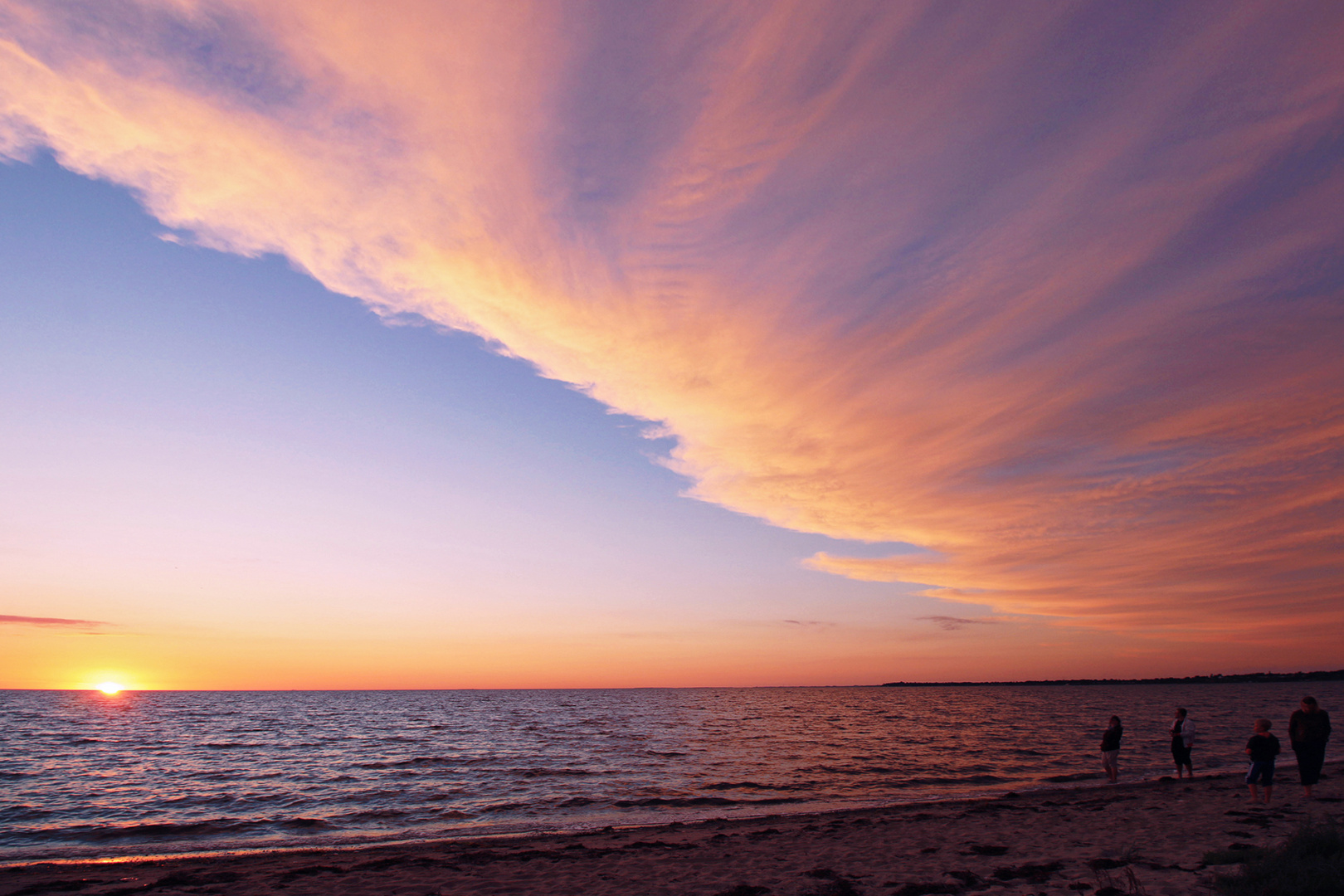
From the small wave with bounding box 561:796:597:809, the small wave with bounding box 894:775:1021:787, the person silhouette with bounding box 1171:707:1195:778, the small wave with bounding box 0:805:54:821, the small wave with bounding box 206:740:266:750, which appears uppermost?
the person silhouette with bounding box 1171:707:1195:778

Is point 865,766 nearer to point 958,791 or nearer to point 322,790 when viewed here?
point 958,791

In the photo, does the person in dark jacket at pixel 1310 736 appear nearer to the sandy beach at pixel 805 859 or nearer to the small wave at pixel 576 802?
the sandy beach at pixel 805 859

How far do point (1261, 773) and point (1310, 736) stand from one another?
5.87 feet

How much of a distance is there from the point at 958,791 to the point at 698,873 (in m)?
18.1

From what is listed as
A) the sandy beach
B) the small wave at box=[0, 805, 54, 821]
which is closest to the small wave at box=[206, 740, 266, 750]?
the small wave at box=[0, 805, 54, 821]

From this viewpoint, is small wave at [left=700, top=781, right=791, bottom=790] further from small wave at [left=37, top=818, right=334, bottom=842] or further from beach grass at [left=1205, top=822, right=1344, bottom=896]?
beach grass at [left=1205, top=822, right=1344, bottom=896]

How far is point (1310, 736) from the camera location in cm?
1756

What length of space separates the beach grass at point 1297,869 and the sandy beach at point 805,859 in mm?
870

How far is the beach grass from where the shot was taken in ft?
29.6

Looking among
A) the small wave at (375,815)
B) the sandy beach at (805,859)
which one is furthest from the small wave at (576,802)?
the small wave at (375,815)

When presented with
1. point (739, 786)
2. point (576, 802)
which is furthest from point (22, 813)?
point (739, 786)

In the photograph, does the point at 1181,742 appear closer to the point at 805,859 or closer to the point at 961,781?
the point at 961,781

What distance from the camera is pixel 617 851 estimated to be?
17.1m

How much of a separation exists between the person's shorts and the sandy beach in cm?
71
